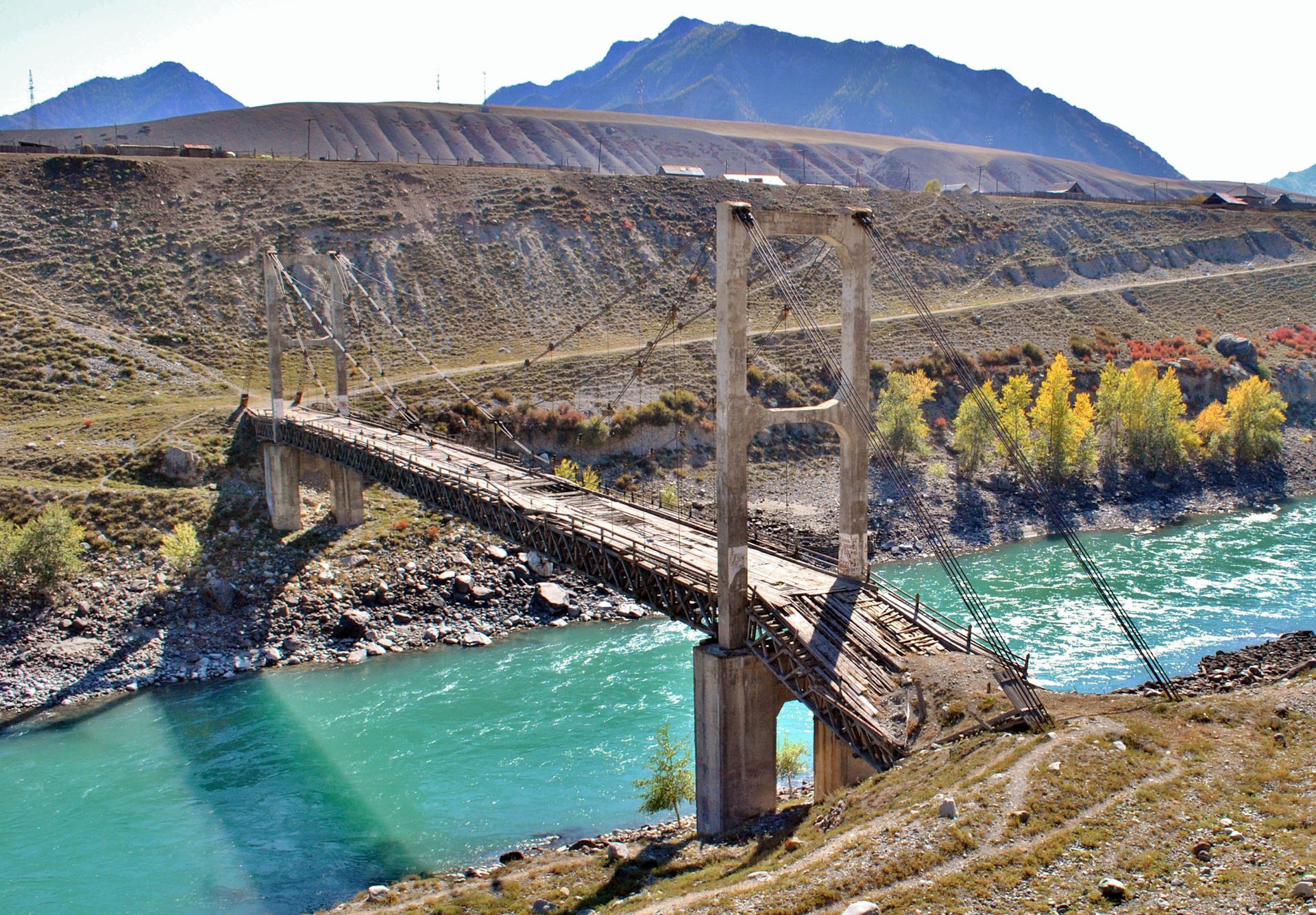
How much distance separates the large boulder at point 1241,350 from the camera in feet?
187

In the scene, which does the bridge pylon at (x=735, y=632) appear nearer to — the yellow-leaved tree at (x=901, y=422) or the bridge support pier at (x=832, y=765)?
the bridge support pier at (x=832, y=765)

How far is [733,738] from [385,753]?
1000 centimetres

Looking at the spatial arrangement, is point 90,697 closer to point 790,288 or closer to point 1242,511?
point 790,288

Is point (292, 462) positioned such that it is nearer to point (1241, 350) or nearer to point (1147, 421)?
point (1147, 421)

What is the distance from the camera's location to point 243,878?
18312mm

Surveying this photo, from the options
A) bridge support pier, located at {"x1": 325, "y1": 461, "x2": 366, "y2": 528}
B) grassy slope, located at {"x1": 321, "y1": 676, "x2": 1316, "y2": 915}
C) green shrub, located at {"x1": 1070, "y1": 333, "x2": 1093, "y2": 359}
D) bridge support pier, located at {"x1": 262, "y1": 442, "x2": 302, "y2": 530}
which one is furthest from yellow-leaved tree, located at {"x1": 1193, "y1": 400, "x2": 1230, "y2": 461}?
bridge support pier, located at {"x1": 262, "y1": 442, "x2": 302, "y2": 530}

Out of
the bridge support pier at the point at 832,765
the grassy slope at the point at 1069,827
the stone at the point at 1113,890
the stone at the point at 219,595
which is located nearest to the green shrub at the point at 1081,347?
the stone at the point at 219,595

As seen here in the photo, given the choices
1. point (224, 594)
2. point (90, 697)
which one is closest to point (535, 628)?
point (224, 594)

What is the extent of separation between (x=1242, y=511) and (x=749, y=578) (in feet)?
113

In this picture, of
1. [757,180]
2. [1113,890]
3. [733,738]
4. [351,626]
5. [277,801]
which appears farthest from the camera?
[757,180]

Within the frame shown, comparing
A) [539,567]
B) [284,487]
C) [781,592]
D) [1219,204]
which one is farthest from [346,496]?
[1219,204]

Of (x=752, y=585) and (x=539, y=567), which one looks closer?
(x=752, y=585)

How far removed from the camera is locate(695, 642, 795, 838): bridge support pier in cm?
1666

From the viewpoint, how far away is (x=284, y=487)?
117 feet
